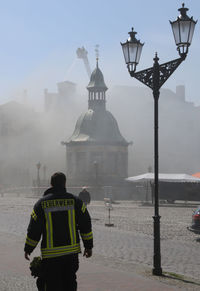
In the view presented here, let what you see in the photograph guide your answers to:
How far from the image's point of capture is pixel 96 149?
58.6 metres

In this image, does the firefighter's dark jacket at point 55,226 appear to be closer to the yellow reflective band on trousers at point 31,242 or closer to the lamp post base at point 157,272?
the yellow reflective band on trousers at point 31,242

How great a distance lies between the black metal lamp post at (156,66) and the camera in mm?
9547

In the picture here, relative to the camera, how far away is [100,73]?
6194 cm

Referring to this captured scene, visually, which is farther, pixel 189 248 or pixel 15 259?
pixel 189 248

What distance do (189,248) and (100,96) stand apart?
50.2m

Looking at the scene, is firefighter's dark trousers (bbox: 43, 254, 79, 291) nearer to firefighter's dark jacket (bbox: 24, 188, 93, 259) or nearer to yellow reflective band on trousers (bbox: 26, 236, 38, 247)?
firefighter's dark jacket (bbox: 24, 188, 93, 259)

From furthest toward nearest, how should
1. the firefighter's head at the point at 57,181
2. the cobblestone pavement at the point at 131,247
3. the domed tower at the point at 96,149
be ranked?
the domed tower at the point at 96,149 < the cobblestone pavement at the point at 131,247 < the firefighter's head at the point at 57,181

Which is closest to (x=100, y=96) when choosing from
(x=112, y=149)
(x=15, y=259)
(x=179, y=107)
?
(x=112, y=149)

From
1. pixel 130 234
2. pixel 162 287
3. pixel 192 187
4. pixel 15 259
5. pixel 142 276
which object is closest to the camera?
pixel 162 287

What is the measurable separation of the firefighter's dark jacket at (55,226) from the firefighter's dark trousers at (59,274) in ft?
0.22

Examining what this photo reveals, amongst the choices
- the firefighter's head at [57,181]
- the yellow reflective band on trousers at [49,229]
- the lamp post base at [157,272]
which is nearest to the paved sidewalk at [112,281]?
the lamp post base at [157,272]

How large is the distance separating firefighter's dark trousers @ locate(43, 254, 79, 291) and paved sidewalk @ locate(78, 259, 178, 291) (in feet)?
8.02

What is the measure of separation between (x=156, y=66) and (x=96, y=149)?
160 feet

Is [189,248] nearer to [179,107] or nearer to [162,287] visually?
[162,287]
